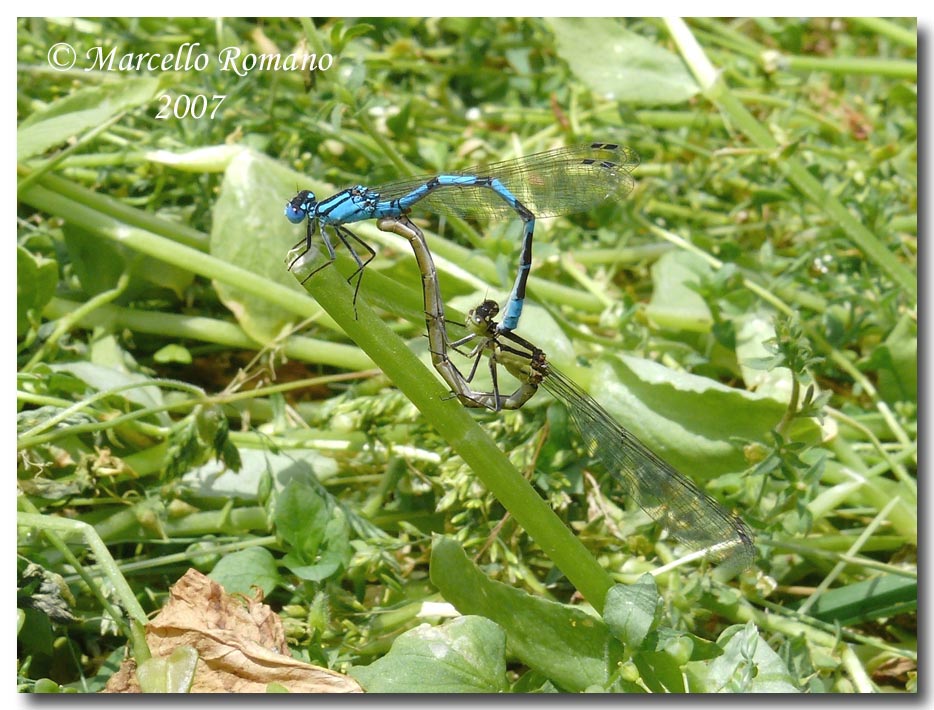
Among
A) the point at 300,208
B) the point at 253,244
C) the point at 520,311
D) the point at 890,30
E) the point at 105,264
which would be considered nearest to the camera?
the point at 300,208

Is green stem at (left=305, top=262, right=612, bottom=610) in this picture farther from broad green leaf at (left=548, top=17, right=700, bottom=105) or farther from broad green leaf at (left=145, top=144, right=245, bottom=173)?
broad green leaf at (left=548, top=17, right=700, bottom=105)

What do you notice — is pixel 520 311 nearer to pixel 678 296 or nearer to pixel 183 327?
pixel 678 296

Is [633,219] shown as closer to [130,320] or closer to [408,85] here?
[408,85]

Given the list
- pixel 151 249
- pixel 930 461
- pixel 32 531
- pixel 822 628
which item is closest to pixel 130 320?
pixel 151 249

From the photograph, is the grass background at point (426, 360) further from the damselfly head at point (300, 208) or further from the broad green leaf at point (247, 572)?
the damselfly head at point (300, 208)

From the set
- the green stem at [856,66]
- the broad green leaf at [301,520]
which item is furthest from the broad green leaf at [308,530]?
the green stem at [856,66]

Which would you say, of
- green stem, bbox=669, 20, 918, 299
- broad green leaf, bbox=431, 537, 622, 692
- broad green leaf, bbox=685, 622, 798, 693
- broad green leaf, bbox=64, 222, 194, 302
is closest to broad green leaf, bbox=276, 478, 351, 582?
broad green leaf, bbox=431, 537, 622, 692

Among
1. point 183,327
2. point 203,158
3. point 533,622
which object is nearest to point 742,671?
point 533,622
